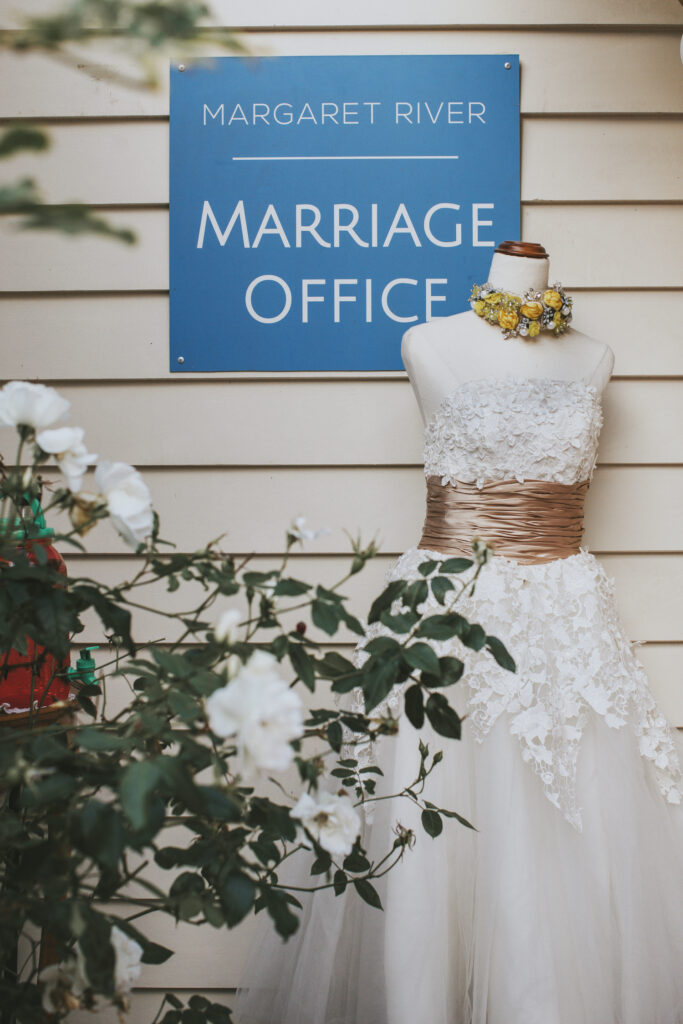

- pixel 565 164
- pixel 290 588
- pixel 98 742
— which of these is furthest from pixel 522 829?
pixel 565 164

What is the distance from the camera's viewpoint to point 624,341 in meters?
1.85

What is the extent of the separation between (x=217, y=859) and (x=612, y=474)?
50.3 inches

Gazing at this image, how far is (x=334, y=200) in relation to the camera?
6.01ft

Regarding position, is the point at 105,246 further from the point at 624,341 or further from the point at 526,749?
the point at 526,749

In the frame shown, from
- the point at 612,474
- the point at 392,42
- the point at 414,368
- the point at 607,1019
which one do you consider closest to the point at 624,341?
the point at 612,474

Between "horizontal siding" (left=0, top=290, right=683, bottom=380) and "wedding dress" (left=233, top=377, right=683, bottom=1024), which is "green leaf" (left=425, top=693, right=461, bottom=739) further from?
"horizontal siding" (left=0, top=290, right=683, bottom=380)

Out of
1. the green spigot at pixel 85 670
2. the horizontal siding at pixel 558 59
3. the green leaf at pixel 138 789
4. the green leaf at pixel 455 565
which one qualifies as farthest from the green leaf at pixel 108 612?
the horizontal siding at pixel 558 59

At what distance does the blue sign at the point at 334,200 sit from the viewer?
183 cm

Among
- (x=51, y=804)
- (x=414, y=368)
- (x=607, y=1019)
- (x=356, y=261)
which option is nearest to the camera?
(x=51, y=804)

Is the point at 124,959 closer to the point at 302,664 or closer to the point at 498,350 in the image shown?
the point at 302,664

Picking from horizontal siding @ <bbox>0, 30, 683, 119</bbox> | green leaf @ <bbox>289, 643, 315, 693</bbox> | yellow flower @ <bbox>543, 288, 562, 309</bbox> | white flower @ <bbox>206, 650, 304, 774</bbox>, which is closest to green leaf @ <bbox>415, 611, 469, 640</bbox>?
green leaf @ <bbox>289, 643, 315, 693</bbox>

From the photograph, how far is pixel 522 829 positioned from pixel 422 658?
64 centimetres

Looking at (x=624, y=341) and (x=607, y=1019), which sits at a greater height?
(x=624, y=341)

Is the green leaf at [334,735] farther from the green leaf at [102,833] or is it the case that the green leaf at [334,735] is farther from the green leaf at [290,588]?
the green leaf at [102,833]
